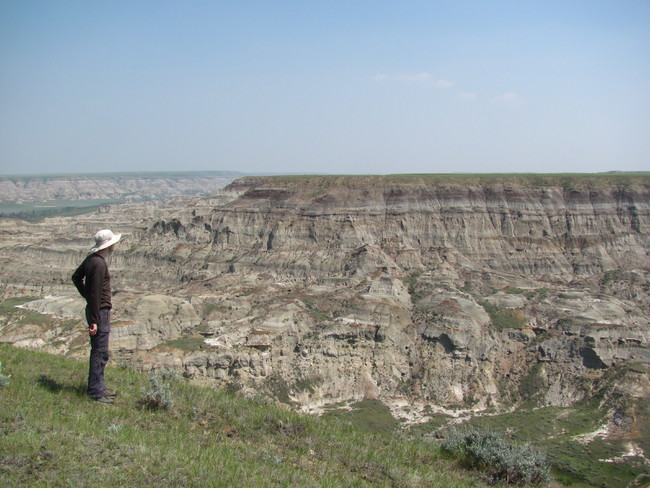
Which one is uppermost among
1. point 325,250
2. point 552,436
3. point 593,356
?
point 325,250

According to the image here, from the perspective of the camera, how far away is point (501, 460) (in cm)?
876

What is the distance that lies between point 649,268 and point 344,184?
146ft

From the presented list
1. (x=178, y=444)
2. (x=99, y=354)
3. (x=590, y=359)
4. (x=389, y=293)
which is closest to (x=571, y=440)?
(x=590, y=359)

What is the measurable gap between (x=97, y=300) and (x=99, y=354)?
35.2 inches

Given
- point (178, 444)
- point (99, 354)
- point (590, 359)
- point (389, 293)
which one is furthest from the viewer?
point (389, 293)

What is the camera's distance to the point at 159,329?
45.6 meters

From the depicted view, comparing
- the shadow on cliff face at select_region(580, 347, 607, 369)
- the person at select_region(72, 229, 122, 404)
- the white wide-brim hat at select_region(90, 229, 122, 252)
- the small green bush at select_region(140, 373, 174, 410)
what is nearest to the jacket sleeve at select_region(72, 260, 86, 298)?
the person at select_region(72, 229, 122, 404)

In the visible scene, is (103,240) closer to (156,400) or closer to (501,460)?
(156,400)

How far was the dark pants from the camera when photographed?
8.16 metres

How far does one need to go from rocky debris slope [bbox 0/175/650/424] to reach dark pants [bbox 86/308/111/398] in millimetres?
24725

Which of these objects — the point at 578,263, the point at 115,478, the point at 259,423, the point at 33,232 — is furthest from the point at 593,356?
the point at 33,232

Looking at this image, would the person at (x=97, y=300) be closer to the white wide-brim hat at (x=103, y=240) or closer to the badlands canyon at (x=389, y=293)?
the white wide-brim hat at (x=103, y=240)

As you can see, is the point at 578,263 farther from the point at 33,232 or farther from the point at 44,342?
the point at 33,232

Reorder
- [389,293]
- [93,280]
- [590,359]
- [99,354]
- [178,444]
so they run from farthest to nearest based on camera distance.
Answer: [389,293] < [590,359] < [99,354] < [93,280] < [178,444]
